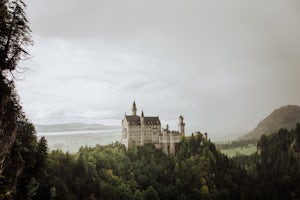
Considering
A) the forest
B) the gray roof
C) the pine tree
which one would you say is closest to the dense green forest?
the forest

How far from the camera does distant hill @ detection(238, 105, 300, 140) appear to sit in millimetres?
138375

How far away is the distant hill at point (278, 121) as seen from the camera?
138 metres

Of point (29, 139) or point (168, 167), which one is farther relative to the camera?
point (168, 167)

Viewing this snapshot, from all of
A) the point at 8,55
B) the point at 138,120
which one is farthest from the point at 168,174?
the point at 8,55

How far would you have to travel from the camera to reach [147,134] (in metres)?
58.9

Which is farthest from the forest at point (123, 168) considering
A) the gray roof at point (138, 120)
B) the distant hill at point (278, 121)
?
the distant hill at point (278, 121)

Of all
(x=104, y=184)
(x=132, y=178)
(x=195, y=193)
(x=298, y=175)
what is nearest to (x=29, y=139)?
(x=104, y=184)

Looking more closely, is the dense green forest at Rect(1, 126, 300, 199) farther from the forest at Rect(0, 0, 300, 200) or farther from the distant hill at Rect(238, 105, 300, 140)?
the distant hill at Rect(238, 105, 300, 140)

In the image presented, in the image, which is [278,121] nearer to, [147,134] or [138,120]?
[147,134]

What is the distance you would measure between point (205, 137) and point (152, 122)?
1492cm

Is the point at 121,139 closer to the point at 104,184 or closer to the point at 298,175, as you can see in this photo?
the point at 104,184

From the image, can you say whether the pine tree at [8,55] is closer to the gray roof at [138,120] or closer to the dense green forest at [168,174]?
the dense green forest at [168,174]

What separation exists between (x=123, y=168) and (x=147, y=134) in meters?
13.1

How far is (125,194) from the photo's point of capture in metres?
40.8
